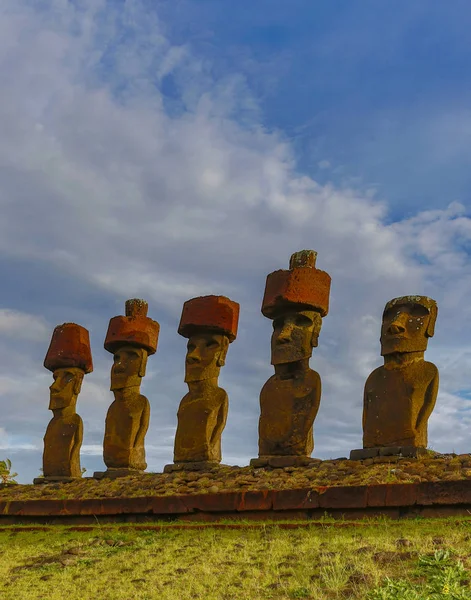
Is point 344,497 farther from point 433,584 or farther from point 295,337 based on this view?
point 295,337

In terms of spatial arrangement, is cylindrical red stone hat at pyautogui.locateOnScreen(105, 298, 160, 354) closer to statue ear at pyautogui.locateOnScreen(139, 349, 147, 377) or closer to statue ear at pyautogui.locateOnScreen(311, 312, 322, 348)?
statue ear at pyautogui.locateOnScreen(139, 349, 147, 377)

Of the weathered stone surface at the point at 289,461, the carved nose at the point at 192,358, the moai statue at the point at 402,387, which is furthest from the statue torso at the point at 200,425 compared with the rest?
the moai statue at the point at 402,387

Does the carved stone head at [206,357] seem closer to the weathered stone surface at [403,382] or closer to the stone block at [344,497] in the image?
the weathered stone surface at [403,382]

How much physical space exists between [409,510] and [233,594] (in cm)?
272

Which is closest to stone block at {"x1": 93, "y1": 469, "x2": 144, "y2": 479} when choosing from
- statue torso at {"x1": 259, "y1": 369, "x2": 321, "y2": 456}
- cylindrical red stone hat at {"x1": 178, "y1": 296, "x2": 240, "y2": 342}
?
cylindrical red stone hat at {"x1": 178, "y1": 296, "x2": 240, "y2": 342}

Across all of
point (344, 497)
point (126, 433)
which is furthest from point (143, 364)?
point (344, 497)

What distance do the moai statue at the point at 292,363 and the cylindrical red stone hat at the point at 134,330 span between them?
354cm

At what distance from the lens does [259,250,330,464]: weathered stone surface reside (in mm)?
11844

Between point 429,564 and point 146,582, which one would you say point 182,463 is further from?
point 429,564

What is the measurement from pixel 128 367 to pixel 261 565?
28.8 feet

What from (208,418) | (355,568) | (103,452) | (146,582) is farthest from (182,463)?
(355,568)

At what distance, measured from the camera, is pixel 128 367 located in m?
15.5

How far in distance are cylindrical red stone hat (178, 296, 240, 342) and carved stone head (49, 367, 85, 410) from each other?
144 inches

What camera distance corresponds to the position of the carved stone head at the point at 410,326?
11.3 metres
